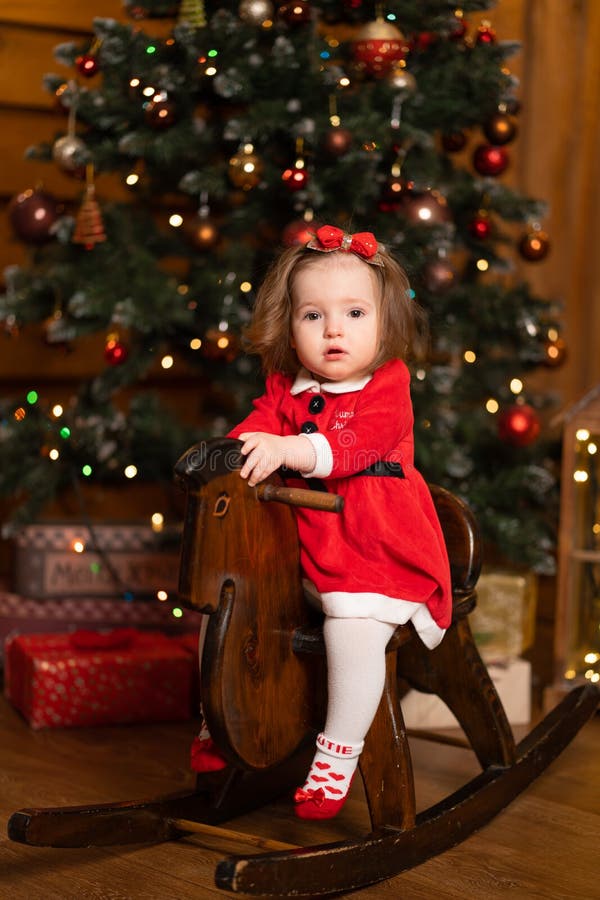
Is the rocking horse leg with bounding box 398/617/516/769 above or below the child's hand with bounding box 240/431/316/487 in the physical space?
below

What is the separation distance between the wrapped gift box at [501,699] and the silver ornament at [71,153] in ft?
4.10

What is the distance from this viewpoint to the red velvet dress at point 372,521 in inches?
59.8

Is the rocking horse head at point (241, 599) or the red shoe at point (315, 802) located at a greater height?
the rocking horse head at point (241, 599)

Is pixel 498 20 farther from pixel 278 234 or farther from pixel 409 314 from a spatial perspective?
pixel 409 314

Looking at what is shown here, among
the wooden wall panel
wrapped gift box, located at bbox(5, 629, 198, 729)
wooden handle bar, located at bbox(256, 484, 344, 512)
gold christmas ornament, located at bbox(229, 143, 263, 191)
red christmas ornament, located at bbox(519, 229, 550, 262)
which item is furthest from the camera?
the wooden wall panel

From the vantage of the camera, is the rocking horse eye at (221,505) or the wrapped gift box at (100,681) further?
the wrapped gift box at (100,681)

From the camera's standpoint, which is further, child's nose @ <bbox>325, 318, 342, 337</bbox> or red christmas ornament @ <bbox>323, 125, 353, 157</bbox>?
red christmas ornament @ <bbox>323, 125, 353, 157</bbox>

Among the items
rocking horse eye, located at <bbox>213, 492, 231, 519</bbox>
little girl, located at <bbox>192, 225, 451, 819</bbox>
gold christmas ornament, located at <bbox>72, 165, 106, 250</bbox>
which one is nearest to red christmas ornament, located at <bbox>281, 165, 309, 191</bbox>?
gold christmas ornament, located at <bbox>72, 165, 106, 250</bbox>

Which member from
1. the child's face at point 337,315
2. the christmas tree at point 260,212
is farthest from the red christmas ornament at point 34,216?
the child's face at point 337,315

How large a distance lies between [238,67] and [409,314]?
87 cm

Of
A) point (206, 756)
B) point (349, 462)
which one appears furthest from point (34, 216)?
point (206, 756)

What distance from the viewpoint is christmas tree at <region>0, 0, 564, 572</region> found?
227cm

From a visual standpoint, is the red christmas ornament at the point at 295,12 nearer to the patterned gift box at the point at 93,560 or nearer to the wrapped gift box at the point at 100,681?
the patterned gift box at the point at 93,560

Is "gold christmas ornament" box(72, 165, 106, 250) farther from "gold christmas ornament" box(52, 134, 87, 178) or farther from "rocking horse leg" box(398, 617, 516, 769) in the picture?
"rocking horse leg" box(398, 617, 516, 769)
